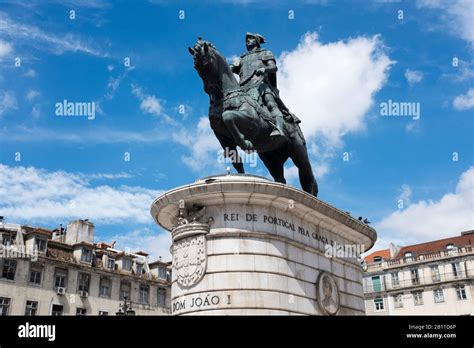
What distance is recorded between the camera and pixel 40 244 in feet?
156

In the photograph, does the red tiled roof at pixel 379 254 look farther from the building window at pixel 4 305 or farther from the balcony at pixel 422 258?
the building window at pixel 4 305

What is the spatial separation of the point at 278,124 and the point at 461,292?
4852 centimetres

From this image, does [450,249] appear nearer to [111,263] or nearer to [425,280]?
[425,280]

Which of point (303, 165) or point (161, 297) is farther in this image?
point (161, 297)

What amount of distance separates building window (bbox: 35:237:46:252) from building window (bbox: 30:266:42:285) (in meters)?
1.61

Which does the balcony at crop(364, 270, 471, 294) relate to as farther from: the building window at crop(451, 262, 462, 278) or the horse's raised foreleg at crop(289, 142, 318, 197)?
the horse's raised foreleg at crop(289, 142, 318, 197)

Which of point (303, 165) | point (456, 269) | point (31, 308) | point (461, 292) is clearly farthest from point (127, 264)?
point (303, 165)

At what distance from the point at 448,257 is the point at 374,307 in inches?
423

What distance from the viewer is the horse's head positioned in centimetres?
1512

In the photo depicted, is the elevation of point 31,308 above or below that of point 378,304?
below

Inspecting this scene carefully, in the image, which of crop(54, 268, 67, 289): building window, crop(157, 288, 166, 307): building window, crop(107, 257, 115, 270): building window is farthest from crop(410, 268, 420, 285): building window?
crop(54, 268, 67, 289): building window

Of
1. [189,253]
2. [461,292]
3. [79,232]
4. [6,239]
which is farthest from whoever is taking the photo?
[461,292]
